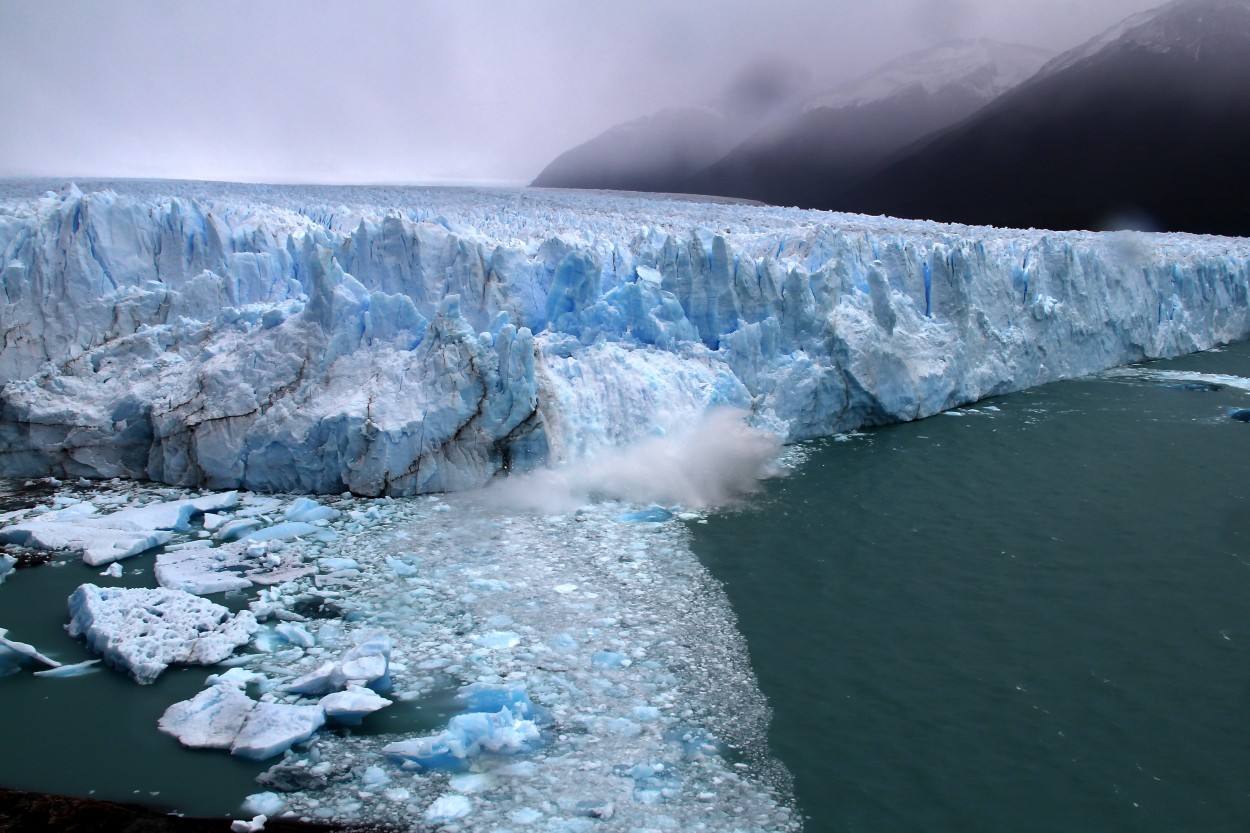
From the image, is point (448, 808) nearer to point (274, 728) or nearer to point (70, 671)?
point (274, 728)

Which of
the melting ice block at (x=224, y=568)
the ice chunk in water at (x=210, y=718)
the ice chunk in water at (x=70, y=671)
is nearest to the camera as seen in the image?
the ice chunk in water at (x=210, y=718)

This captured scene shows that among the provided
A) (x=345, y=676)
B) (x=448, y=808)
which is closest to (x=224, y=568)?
(x=345, y=676)

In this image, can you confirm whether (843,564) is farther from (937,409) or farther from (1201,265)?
(1201,265)

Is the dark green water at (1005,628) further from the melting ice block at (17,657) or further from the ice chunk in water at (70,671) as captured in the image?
the melting ice block at (17,657)

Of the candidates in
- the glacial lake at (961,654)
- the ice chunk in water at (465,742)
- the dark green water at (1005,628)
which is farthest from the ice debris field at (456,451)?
the dark green water at (1005,628)

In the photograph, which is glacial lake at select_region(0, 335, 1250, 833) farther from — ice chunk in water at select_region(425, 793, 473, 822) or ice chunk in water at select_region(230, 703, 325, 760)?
ice chunk in water at select_region(425, 793, 473, 822)

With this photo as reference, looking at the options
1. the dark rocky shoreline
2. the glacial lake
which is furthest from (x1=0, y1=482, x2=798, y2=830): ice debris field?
the glacial lake
